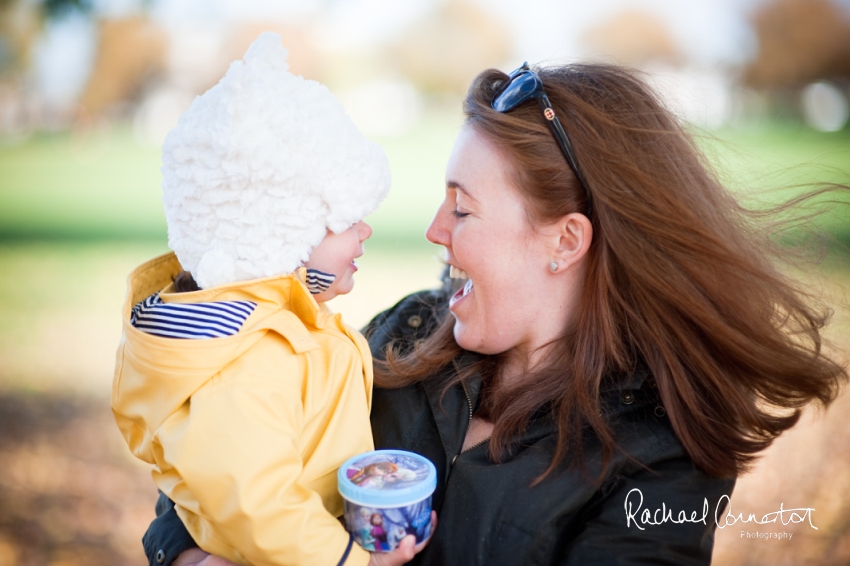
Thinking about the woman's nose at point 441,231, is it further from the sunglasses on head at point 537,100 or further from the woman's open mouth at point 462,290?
the sunglasses on head at point 537,100

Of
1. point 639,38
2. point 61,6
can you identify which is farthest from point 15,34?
point 639,38

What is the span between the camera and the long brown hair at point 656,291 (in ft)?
6.04

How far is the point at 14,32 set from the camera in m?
8.17

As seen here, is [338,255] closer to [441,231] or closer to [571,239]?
[441,231]

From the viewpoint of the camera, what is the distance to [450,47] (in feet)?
38.6

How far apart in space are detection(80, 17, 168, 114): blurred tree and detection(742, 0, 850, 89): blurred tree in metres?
9.50

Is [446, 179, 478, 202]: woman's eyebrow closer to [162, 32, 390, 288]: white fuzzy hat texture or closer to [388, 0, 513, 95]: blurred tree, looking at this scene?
[162, 32, 390, 288]: white fuzzy hat texture

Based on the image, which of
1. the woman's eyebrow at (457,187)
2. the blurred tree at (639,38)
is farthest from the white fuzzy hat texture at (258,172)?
the blurred tree at (639,38)

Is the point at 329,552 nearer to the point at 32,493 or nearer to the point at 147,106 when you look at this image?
the point at 32,493

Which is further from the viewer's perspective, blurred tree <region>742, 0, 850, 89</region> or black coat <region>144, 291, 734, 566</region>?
blurred tree <region>742, 0, 850, 89</region>

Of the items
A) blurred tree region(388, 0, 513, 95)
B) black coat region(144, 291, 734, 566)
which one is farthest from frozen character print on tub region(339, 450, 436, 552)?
blurred tree region(388, 0, 513, 95)

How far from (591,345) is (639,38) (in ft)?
32.4

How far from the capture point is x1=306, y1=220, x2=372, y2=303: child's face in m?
1.82

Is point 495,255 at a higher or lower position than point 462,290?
higher
